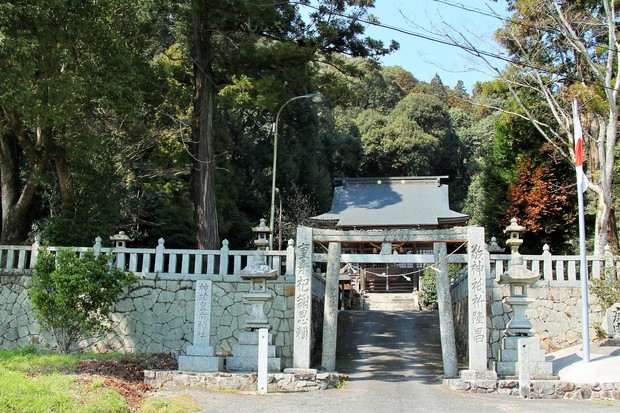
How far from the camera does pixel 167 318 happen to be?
13.9 meters

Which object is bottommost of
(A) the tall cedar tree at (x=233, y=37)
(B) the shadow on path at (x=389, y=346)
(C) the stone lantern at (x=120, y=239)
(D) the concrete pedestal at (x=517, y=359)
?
(B) the shadow on path at (x=389, y=346)

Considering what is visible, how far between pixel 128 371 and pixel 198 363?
4.04 ft

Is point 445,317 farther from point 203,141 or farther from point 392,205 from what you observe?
point 392,205

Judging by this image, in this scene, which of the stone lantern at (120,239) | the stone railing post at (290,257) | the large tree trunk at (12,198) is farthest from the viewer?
the large tree trunk at (12,198)

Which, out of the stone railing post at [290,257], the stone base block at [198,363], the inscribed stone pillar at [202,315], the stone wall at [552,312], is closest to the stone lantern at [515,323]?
the stone wall at [552,312]

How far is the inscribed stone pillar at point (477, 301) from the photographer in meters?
11.4

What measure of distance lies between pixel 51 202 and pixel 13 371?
6960mm

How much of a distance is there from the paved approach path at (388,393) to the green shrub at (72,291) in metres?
3.55

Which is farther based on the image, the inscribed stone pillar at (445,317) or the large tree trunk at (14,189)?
the large tree trunk at (14,189)

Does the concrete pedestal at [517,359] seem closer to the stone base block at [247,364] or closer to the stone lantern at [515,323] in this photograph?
the stone lantern at [515,323]

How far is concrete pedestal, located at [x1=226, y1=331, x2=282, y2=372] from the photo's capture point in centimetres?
1149

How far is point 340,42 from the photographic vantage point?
16359mm

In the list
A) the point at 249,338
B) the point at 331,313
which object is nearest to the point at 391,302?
the point at 331,313

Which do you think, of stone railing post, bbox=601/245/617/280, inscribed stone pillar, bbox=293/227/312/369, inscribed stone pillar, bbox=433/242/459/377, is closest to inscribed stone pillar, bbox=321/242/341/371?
inscribed stone pillar, bbox=293/227/312/369
